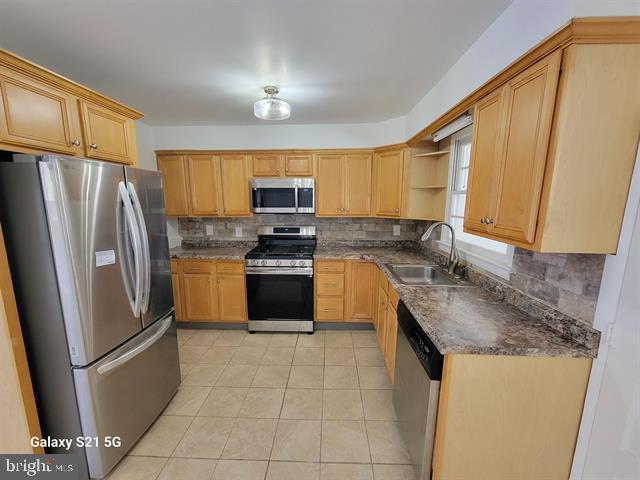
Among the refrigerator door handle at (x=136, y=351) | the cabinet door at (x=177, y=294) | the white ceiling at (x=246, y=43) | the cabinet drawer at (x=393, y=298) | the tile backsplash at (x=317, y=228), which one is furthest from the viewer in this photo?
the tile backsplash at (x=317, y=228)

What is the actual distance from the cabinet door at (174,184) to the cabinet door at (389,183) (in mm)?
2373

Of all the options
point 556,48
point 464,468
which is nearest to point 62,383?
point 464,468

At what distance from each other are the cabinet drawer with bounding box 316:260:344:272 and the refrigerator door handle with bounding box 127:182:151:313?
169 centimetres

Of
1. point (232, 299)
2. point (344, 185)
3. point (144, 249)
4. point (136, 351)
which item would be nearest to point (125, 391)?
point (136, 351)

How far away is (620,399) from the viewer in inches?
37.8

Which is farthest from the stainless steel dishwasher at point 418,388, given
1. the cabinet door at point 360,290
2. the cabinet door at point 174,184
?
the cabinet door at point 174,184

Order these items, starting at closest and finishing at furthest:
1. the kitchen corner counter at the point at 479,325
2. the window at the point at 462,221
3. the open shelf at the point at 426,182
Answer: the kitchen corner counter at the point at 479,325, the window at the point at 462,221, the open shelf at the point at 426,182

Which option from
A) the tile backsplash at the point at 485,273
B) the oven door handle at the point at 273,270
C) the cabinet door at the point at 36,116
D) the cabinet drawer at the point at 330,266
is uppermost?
the cabinet door at the point at 36,116

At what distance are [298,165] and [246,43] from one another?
1587 mm

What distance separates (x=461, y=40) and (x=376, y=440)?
2576 mm

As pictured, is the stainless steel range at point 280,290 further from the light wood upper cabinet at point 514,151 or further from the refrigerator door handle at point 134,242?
the light wood upper cabinet at point 514,151

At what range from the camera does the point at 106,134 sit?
5.26 feet

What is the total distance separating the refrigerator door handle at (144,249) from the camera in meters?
1.53

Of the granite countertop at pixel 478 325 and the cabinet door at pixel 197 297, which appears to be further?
the cabinet door at pixel 197 297
